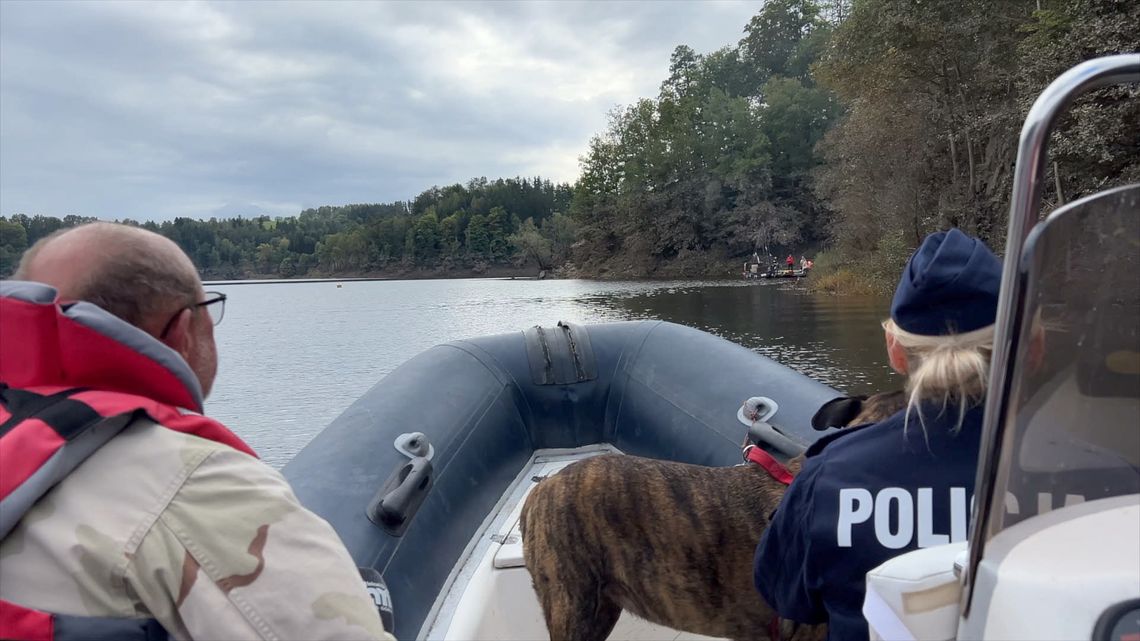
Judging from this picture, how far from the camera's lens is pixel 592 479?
1990mm

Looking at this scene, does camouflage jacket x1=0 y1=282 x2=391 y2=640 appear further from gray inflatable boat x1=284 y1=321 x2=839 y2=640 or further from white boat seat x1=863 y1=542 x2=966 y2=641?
gray inflatable boat x1=284 y1=321 x2=839 y2=640

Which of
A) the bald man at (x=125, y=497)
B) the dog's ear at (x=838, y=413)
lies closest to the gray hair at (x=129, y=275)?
the bald man at (x=125, y=497)

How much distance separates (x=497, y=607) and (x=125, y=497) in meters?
1.78

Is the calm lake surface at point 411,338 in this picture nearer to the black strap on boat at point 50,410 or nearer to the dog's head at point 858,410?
the black strap on boat at point 50,410

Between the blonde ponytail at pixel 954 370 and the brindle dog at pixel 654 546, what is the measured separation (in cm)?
76

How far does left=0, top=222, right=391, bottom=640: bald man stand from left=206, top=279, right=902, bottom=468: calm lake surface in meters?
0.35

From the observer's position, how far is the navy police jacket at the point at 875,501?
1224 mm

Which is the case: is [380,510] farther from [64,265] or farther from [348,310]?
[348,310]

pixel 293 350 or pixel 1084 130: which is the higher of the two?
pixel 1084 130

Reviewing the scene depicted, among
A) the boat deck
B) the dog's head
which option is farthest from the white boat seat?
the boat deck

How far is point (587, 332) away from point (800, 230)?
3978 cm

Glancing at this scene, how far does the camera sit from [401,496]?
8.23ft

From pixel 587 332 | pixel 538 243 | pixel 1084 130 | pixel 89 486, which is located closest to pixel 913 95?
pixel 1084 130

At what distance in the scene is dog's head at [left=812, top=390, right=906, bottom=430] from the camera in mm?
1583
